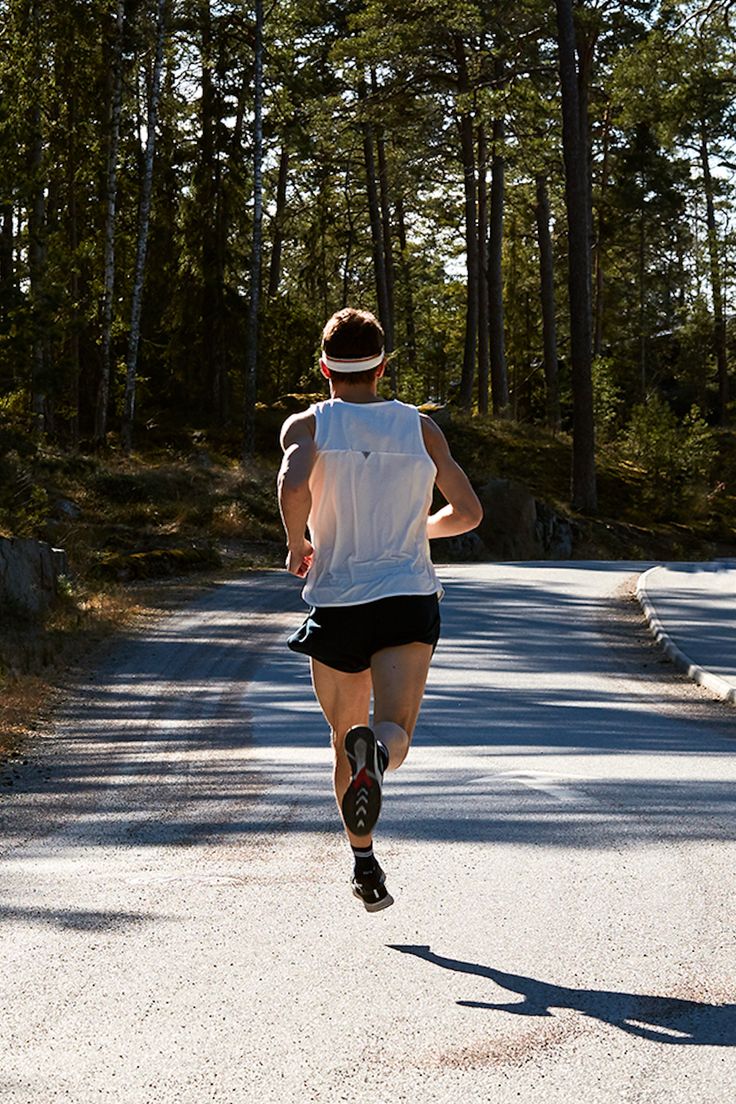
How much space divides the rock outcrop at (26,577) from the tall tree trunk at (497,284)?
2866cm

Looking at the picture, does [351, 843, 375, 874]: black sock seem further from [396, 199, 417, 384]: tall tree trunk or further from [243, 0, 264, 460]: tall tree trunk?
[396, 199, 417, 384]: tall tree trunk

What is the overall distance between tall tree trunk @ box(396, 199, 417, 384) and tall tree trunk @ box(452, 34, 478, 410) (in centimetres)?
1371

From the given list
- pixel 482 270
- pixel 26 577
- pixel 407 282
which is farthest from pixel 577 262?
pixel 407 282

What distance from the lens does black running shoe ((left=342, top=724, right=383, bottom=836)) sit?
520 cm

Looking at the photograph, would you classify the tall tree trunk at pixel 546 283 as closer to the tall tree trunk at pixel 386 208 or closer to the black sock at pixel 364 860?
the tall tree trunk at pixel 386 208

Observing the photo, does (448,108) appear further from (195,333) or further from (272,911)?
(272,911)

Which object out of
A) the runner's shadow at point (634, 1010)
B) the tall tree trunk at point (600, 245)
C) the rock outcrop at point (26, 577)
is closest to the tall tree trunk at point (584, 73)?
the tall tree trunk at point (600, 245)

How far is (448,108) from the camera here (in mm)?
43188

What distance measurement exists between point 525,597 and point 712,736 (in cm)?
1168

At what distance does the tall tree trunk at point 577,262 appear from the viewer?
36344mm

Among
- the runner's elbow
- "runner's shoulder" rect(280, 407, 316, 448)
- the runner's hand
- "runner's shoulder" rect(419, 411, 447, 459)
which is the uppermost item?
"runner's shoulder" rect(280, 407, 316, 448)

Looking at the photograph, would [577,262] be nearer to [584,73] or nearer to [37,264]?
[584,73]

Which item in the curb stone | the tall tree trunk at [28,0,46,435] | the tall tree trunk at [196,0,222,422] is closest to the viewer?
the curb stone

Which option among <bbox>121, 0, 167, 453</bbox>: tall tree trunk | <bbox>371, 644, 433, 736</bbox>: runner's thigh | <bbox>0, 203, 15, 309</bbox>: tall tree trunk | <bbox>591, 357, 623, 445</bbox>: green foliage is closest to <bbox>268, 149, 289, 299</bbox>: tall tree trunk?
<bbox>591, 357, 623, 445</bbox>: green foliage
